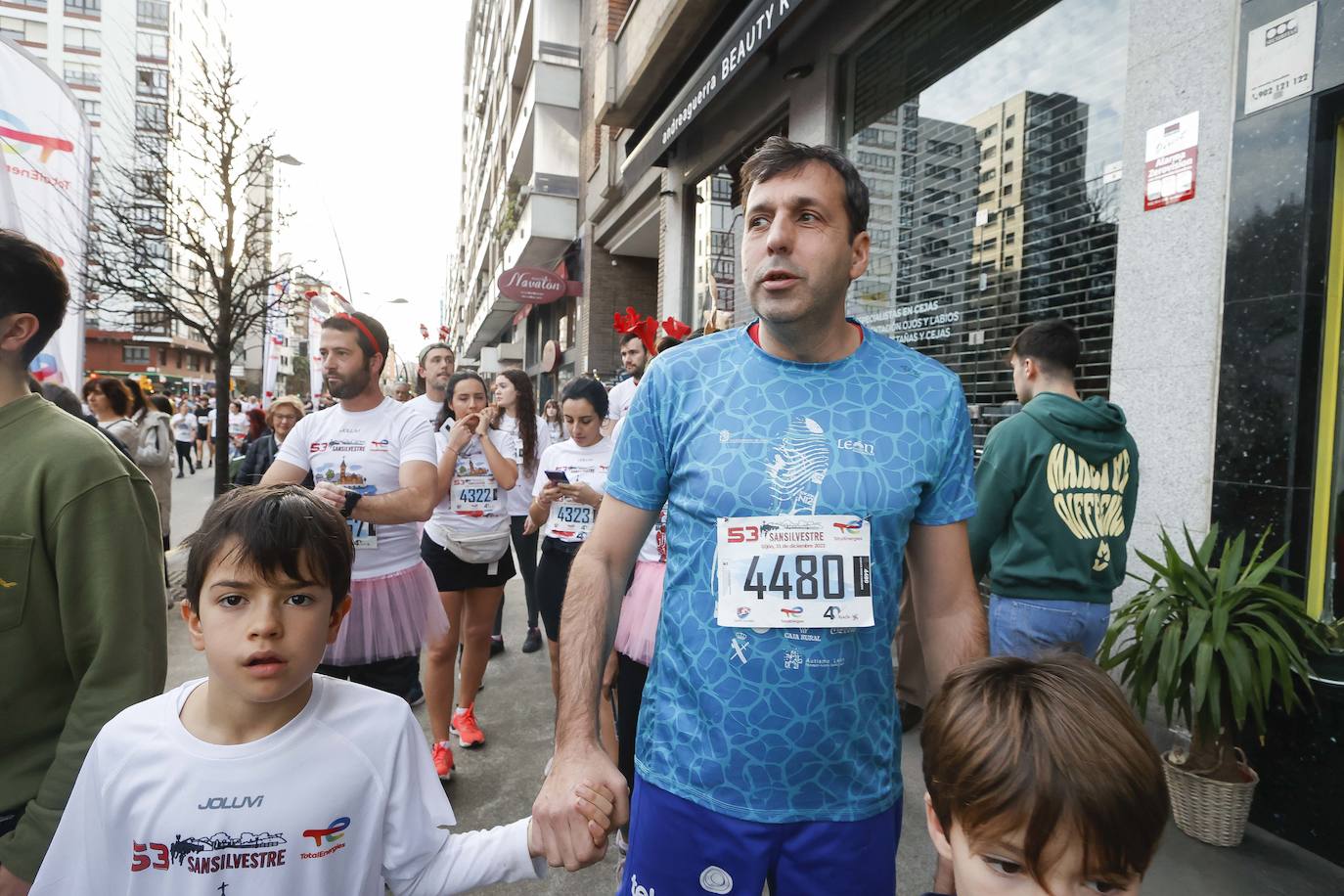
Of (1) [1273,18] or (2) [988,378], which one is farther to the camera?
(2) [988,378]

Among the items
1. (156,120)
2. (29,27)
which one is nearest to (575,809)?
(156,120)

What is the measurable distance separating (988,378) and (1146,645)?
8.30 feet

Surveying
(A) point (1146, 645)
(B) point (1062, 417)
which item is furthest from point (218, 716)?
(A) point (1146, 645)

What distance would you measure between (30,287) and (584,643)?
4.69ft

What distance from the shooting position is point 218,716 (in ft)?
4.61

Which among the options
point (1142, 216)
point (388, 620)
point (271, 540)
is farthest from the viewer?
point (1142, 216)

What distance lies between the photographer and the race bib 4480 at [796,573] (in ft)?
5.03

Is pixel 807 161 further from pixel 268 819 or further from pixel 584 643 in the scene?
pixel 268 819

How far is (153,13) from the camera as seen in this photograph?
60.4 meters

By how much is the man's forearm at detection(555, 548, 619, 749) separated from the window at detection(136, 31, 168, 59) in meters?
76.5

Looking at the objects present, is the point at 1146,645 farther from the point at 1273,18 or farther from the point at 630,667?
the point at 1273,18

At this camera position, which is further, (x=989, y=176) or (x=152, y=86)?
(x=152, y=86)

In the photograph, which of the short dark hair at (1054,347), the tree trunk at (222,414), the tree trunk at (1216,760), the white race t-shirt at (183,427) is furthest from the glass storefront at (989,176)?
the white race t-shirt at (183,427)

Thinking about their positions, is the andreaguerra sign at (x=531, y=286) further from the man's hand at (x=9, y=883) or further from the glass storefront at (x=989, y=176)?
the man's hand at (x=9, y=883)
